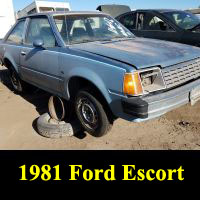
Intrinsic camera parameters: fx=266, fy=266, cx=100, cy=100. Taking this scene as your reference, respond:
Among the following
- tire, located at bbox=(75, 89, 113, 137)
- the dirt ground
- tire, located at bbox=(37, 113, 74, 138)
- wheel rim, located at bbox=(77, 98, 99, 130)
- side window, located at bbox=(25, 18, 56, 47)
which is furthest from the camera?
side window, located at bbox=(25, 18, 56, 47)

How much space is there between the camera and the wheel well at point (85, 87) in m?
3.15

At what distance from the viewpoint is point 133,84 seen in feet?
8.93

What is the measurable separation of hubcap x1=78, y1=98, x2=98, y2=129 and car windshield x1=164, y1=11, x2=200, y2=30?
3845 millimetres

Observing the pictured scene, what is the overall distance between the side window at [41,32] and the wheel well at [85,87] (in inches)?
27.8

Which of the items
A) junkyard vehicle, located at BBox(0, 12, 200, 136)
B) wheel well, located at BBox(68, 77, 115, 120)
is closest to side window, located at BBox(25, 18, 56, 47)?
junkyard vehicle, located at BBox(0, 12, 200, 136)

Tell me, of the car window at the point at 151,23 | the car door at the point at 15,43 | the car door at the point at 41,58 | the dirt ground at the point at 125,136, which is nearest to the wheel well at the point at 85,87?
the car door at the point at 41,58

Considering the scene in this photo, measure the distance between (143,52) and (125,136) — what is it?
3.99 ft

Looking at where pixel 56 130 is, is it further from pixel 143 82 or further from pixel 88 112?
pixel 143 82

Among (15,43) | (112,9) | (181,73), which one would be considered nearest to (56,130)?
(181,73)

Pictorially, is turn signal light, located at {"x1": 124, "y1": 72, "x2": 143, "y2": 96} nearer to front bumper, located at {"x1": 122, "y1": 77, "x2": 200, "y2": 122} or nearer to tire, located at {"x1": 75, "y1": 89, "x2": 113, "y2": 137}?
front bumper, located at {"x1": 122, "y1": 77, "x2": 200, "y2": 122}

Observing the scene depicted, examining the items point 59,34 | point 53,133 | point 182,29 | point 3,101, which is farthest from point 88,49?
point 182,29

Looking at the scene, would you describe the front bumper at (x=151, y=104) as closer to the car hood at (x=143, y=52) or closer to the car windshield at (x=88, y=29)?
the car hood at (x=143, y=52)

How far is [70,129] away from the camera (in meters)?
3.76

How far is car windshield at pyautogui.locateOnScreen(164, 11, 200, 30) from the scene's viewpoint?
6.24m
